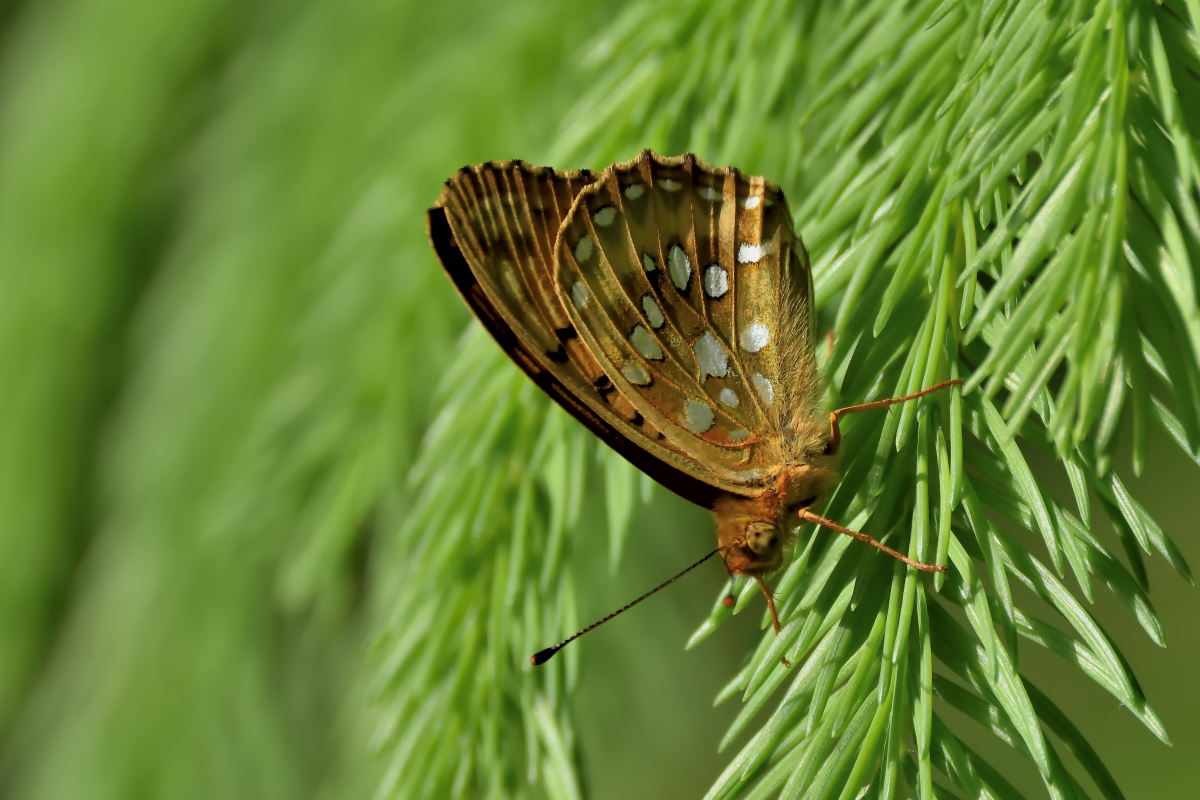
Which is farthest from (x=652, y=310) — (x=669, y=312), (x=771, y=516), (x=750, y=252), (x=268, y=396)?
(x=268, y=396)

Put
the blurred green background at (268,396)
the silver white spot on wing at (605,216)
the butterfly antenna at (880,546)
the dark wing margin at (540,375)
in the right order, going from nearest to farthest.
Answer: the butterfly antenna at (880,546)
the dark wing margin at (540,375)
the silver white spot on wing at (605,216)
the blurred green background at (268,396)

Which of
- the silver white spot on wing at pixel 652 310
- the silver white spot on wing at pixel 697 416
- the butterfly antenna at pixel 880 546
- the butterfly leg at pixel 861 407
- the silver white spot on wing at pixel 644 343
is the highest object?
the silver white spot on wing at pixel 652 310

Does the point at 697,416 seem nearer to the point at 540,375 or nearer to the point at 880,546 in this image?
the point at 540,375

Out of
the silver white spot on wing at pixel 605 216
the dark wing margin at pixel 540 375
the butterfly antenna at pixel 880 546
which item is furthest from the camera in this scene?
the silver white spot on wing at pixel 605 216

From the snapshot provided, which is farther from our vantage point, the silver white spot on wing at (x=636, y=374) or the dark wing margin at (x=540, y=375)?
the silver white spot on wing at (x=636, y=374)

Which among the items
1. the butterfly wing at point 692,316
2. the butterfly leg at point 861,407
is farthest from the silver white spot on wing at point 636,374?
the butterfly leg at point 861,407

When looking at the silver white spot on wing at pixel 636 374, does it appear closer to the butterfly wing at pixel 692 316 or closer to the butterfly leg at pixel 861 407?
the butterfly wing at pixel 692 316
